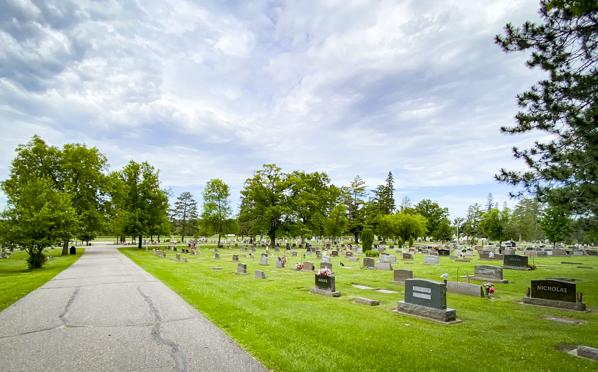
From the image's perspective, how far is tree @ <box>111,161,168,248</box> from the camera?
47250mm

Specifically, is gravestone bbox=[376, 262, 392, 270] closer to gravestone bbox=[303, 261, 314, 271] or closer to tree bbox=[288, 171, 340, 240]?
gravestone bbox=[303, 261, 314, 271]

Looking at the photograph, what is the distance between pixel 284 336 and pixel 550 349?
5.71 meters

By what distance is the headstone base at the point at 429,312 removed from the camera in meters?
9.55

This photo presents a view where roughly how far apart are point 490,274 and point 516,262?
7753 millimetres

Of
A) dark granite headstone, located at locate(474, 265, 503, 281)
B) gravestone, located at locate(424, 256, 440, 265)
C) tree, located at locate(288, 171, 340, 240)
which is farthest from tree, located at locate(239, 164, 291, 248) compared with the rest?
dark granite headstone, located at locate(474, 265, 503, 281)

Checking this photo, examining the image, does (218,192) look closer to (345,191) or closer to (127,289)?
(345,191)

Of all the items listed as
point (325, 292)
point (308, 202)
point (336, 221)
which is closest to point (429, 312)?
point (325, 292)

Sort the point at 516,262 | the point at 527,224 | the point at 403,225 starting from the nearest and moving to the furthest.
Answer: the point at 516,262 < the point at 403,225 < the point at 527,224

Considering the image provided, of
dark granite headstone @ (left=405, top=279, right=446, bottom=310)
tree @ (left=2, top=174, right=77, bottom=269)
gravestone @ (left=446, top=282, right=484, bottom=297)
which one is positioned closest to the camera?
dark granite headstone @ (left=405, top=279, right=446, bottom=310)

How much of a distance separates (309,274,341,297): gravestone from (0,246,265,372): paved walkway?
17.1 ft

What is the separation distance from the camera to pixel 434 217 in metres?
83.0

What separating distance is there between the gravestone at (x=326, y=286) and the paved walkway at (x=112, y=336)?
521cm

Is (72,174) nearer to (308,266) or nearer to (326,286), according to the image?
(308,266)

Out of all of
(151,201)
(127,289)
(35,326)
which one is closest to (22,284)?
(127,289)
